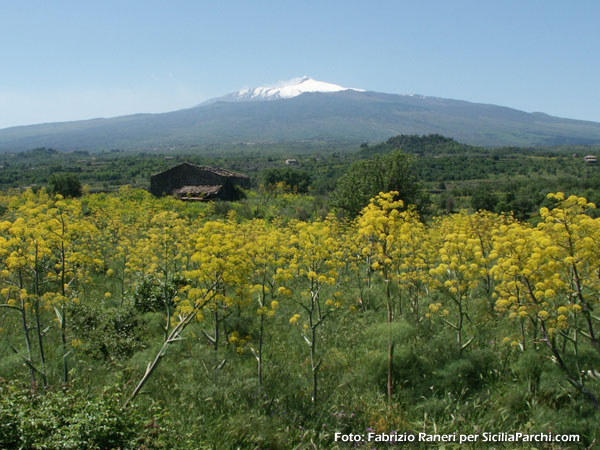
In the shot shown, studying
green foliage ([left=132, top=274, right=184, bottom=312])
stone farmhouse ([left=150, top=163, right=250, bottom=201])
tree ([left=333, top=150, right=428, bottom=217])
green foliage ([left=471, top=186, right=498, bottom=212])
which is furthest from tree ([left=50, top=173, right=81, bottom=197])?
green foliage ([left=471, top=186, right=498, bottom=212])

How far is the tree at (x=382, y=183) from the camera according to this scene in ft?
69.3

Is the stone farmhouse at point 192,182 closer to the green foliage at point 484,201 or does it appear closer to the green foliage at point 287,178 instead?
the green foliage at point 287,178

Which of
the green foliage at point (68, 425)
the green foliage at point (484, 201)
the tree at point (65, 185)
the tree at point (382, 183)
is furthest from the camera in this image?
the green foliage at point (484, 201)

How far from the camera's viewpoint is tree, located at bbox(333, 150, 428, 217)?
21.1 metres

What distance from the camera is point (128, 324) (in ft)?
24.9

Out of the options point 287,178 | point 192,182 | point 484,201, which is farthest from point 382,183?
point 287,178

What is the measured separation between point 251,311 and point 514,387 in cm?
426

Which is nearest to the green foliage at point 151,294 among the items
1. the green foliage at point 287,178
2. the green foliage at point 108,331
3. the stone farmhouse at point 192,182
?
the green foliage at point 108,331

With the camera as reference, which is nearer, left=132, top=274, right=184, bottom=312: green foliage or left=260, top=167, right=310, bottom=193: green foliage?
left=132, top=274, right=184, bottom=312: green foliage

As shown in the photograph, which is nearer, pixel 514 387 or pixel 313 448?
pixel 313 448

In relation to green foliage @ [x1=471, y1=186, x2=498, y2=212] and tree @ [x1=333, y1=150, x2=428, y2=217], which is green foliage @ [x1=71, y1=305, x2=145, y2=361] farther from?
green foliage @ [x1=471, y1=186, x2=498, y2=212]

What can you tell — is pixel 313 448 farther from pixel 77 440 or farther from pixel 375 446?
pixel 77 440

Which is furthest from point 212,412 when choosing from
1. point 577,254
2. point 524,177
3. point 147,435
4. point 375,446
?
point 524,177

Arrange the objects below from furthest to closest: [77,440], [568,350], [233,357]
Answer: [233,357] → [568,350] → [77,440]
